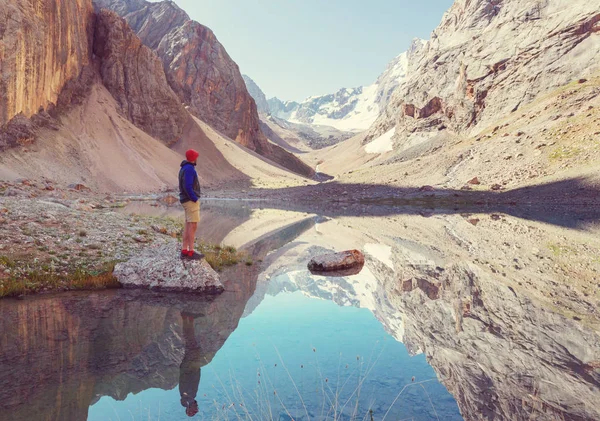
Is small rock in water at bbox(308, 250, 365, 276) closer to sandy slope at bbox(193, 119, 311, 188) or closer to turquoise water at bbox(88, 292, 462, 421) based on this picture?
turquoise water at bbox(88, 292, 462, 421)

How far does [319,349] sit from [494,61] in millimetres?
80839

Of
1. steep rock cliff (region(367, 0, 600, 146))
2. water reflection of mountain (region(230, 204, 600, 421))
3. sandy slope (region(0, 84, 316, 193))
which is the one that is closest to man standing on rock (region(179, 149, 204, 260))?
water reflection of mountain (region(230, 204, 600, 421))

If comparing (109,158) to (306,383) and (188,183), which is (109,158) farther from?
(306,383)

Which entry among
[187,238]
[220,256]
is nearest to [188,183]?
[187,238]

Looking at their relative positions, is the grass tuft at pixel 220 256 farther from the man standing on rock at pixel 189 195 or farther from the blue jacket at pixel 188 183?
the blue jacket at pixel 188 183

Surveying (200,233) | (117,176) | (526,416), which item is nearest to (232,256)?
(200,233)

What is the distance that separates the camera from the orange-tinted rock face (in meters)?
49.2

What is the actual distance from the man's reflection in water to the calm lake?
0.03m

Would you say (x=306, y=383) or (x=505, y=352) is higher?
(x=505, y=352)

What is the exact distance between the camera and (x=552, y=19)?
67500mm

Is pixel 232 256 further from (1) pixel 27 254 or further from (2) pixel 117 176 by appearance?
(2) pixel 117 176

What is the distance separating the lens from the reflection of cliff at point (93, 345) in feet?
17.2

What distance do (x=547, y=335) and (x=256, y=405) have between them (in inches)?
222

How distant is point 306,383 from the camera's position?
5.79 metres
